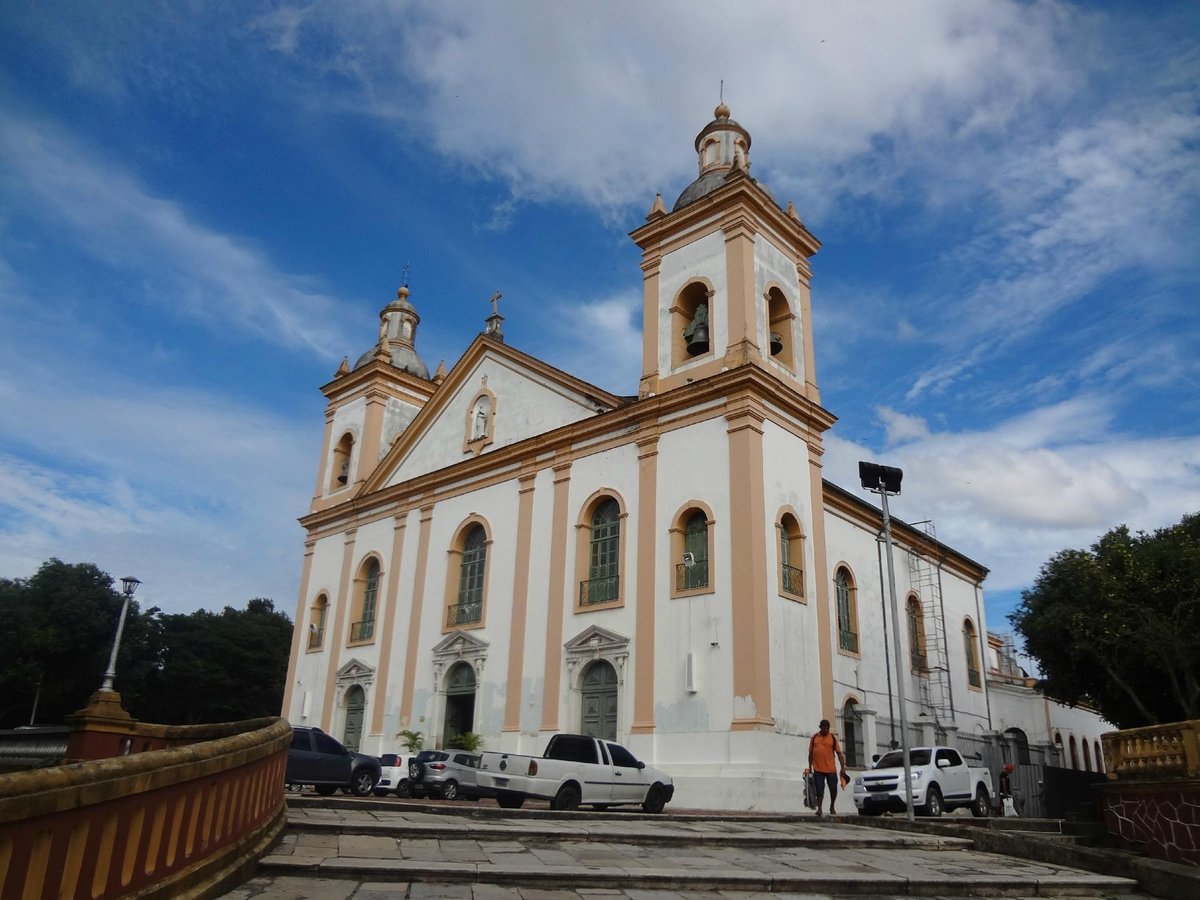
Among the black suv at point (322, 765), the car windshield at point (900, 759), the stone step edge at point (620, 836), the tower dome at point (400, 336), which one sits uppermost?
the tower dome at point (400, 336)

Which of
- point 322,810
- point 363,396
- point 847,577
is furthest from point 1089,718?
point 322,810

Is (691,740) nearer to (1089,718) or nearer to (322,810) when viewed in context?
(322,810)

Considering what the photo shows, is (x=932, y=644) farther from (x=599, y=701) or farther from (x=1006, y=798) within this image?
(x=599, y=701)

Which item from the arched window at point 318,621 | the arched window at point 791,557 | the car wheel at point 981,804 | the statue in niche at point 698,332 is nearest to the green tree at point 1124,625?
the car wheel at point 981,804

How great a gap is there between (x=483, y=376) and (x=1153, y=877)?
20.9m

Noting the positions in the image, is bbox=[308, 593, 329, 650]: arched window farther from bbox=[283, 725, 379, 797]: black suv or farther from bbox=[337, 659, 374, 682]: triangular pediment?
bbox=[283, 725, 379, 797]: black suv

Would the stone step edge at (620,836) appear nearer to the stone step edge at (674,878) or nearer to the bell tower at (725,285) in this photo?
the stone step edge at (674,878)

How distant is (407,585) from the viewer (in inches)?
1031

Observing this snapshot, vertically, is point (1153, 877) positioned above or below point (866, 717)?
below

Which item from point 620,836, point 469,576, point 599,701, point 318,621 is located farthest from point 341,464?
point 620,836

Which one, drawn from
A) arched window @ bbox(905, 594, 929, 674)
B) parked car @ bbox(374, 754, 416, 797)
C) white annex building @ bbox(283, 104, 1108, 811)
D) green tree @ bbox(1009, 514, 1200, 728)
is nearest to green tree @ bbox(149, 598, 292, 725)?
white annex building @ bbox(283, 104, 1108, 811)

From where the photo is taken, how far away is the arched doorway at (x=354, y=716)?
26.2m

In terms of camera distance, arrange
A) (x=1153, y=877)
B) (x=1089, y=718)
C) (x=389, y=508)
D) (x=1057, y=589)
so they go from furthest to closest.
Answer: (x=1089, y=718), (x=389, y=508), (x=1057, y=589), (x=1153, y=877)

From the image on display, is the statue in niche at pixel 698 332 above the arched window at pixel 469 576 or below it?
above
